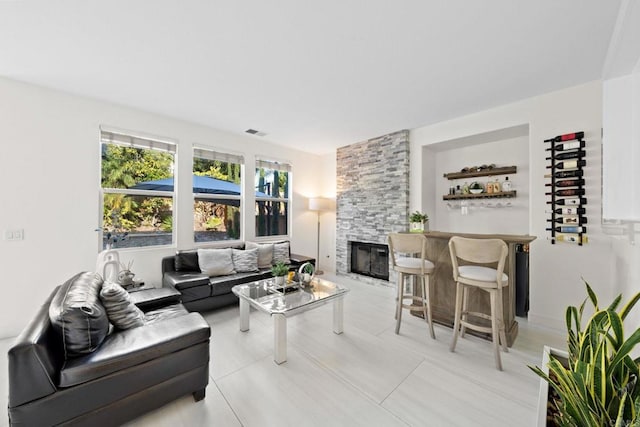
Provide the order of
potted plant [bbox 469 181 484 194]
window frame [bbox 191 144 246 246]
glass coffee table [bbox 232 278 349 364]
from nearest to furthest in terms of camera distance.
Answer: glass coffee table [bbox 232 278 349 364]
potted plant [bbox 469 181 484 194]
window frame [bbox 191 144 246 246]

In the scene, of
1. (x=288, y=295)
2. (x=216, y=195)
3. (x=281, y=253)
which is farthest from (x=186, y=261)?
(x=288, y=295)

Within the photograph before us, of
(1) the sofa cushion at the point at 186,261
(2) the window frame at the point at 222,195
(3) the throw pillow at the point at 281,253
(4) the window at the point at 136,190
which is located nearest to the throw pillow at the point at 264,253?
(3) the throw pillow at the point at 281,253

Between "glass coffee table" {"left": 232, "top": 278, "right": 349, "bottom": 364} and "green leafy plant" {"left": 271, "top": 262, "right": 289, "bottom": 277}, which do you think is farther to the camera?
"green leafy plant" {"left": 271, "top": 262, "right": 289, "bottom": 277}

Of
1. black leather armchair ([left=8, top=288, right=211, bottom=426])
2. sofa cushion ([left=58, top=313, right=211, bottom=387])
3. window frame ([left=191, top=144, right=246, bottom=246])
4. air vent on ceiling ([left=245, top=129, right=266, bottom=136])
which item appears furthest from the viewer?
air vent on ceiling ([left=245, top=129, right=266, bottom=136])

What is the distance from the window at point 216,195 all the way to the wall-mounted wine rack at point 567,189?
4.42 meters

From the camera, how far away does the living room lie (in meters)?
1.75

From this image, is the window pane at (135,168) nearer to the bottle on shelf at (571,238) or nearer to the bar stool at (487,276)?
the bar stool at (487,276)

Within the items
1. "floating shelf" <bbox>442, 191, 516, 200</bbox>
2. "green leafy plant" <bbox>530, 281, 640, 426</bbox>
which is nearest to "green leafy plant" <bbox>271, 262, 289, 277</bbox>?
"green leafy plant" <bbox>530, 281, 640, 426</bbox>

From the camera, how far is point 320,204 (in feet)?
16.8

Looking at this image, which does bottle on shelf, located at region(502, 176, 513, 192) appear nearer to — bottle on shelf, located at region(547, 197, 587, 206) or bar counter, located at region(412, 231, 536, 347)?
bottle on shelf, located at region(547, 197, 587, 206)

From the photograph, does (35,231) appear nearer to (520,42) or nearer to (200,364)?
(200,364)

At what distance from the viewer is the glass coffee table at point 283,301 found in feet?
6.97

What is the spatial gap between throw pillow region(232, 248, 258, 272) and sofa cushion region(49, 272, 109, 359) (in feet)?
6.66

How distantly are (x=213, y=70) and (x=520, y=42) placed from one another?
108 inches
